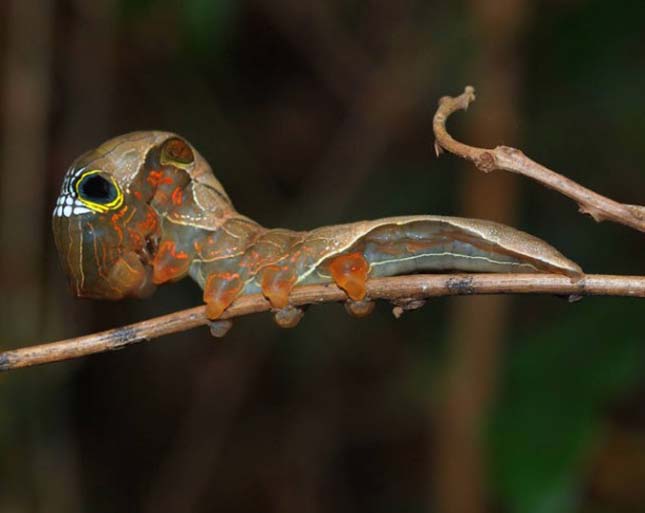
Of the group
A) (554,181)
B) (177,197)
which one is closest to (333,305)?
(177,197)

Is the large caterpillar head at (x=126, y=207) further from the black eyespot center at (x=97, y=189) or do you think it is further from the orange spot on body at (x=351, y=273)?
the orange spot on body at (x=351, y=273)

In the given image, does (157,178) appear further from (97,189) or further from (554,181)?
(554,181)

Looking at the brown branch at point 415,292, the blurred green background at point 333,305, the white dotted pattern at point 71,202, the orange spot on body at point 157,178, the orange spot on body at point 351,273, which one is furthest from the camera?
the blurred green background at point 333,305

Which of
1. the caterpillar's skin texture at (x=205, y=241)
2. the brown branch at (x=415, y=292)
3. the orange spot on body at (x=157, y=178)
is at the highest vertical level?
the orange spot on body at (x=157, y=178)

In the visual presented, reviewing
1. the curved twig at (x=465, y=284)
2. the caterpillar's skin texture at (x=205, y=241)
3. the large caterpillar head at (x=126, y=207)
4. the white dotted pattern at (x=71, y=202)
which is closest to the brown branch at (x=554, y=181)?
the curved twig at (x=465, y=284)

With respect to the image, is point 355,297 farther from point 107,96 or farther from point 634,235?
point 107,96

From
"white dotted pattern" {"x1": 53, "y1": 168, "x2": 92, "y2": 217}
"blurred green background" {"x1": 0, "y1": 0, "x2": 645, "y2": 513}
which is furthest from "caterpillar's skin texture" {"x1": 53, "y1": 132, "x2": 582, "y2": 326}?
"blurred green background" {"x1": 0, "y1": 0, "x2": 645, "y2": 513}

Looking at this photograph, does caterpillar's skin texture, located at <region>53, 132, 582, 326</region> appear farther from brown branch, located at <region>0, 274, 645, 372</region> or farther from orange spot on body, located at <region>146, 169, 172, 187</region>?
brown branch, located at <region>0, 274, 645, 372</region>
